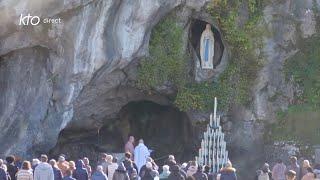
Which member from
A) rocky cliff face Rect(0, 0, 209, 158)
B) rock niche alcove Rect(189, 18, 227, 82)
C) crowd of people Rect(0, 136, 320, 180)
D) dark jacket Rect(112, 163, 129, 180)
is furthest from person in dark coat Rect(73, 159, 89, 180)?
rock niche alcove Rect(189, 18, 227, 82)

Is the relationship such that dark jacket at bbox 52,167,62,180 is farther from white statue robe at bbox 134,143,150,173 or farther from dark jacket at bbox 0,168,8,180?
white statue robe at bbox 134,143,150,173

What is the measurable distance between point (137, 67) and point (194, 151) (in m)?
3.27

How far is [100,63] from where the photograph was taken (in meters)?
24.9

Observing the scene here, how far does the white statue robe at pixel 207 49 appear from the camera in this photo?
1068 inches

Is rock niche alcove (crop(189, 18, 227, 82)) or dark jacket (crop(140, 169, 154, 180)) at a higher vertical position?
rock niche alcove (crop(189, 18, 227, 82))

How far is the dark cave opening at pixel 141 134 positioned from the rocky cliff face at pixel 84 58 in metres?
1.96

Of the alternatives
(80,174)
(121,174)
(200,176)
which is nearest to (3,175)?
(80,174)

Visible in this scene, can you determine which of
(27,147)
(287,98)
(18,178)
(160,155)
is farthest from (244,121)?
(18,178)

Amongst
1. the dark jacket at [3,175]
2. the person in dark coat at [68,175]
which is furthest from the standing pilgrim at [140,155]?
the dark jacket at [3,175]

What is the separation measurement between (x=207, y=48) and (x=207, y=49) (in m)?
0.04

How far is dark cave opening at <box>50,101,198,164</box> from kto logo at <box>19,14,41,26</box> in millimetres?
5061

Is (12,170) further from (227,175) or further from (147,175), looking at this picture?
(227,175)

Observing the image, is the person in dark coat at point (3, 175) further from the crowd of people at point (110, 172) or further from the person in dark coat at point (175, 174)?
the person in dark coat at point (175, 174)

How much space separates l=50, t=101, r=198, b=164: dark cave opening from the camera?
2864 cm
